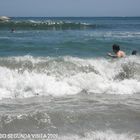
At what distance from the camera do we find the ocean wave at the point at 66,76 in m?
11.4

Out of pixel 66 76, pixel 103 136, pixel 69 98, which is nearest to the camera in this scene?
pixel 103 136

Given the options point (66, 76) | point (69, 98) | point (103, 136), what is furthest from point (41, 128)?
point (66, 76)

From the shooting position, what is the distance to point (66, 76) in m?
13.2

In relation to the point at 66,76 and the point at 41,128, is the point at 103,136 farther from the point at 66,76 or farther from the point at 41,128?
the point at 66,76

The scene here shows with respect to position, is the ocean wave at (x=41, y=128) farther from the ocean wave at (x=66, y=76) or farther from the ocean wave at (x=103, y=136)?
the ocean wave at (x=66, y=76)

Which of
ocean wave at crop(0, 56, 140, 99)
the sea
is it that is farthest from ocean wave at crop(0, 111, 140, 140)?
ocean wave at crop(0, 56, 140, 99)

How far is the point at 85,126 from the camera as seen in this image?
7.71 m

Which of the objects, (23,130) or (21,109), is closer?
(23,130)

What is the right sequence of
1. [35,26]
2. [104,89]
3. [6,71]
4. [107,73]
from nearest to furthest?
[104,89], [6,71], [107,73], [35,26]

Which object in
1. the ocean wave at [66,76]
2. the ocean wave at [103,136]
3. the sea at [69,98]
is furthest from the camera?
Result: the ocean wave at [66,76]

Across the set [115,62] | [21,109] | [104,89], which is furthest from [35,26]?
[21,109]

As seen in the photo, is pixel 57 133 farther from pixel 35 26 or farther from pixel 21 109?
pixel 35 26

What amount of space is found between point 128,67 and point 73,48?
6.76m

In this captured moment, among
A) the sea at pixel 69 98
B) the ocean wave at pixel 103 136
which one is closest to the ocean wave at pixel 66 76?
the sea at pixel 69 98
